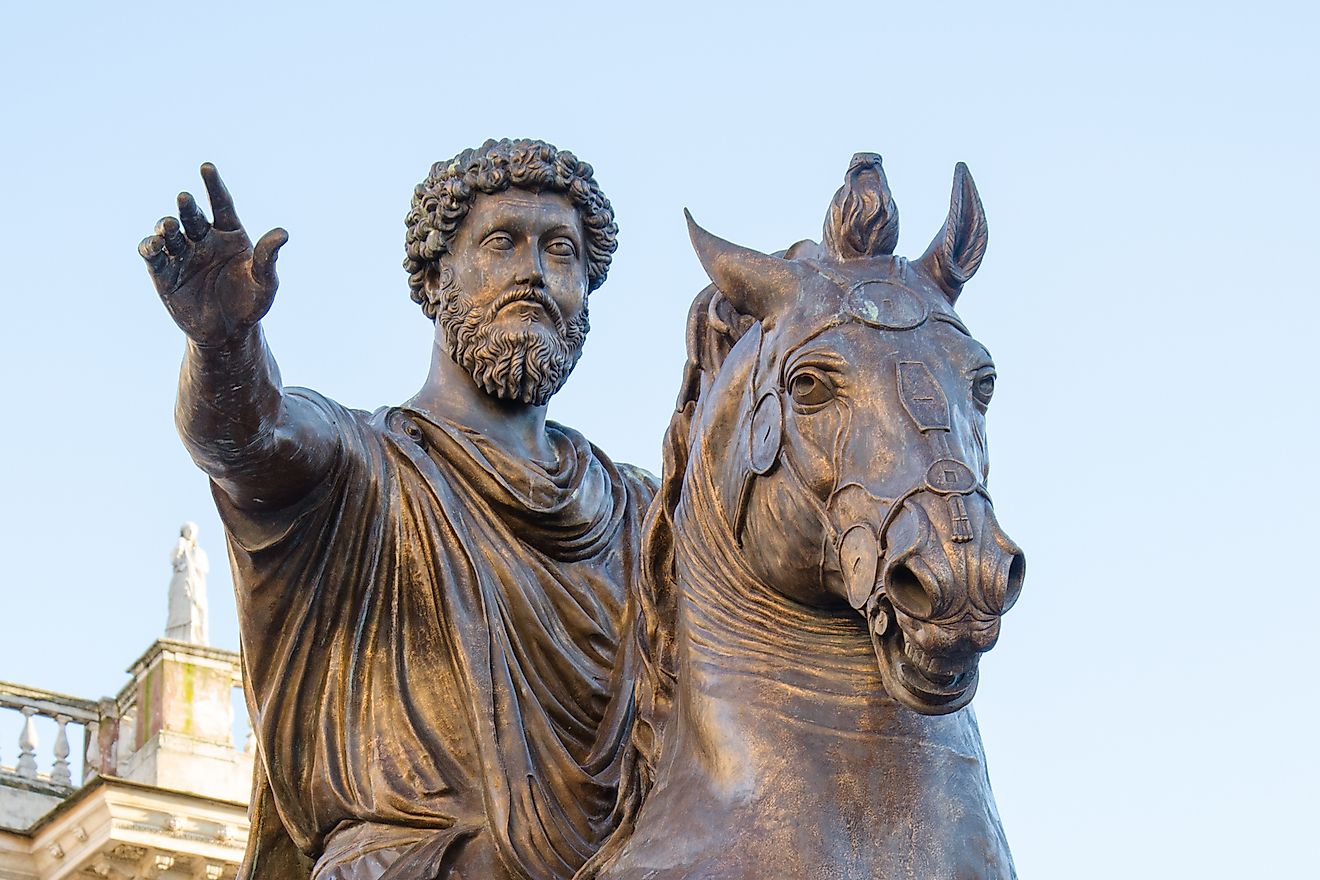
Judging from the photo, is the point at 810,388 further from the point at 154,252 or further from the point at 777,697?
the point at 154,252

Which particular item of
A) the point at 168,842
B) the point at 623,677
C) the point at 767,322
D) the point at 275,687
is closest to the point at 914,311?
the point at 767,322

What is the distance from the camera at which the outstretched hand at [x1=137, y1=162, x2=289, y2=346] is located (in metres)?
5.68

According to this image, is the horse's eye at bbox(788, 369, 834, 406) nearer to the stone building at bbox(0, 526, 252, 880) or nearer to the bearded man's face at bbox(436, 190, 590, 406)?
the bearded man's face at bbox(436, 190, 590, 406)

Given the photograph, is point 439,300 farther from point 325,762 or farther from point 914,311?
point 914,311

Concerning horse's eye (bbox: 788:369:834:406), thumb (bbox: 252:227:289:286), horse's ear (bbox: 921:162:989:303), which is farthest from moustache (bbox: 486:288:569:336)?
horse's eye (bbox: 788:369:834:406)

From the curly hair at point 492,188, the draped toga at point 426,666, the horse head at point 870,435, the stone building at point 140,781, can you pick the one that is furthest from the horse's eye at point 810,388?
the stone building at point 140,781

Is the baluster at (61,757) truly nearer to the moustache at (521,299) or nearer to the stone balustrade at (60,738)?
the stone balustrade at (60,738)

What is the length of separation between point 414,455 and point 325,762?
29.7 inches

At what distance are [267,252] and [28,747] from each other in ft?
74.2

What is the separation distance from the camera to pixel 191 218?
5680 millimetres

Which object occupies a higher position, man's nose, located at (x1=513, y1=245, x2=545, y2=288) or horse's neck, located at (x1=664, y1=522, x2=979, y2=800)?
man's nose, located at (x1=513, y1=245, x2=545, y2=288)

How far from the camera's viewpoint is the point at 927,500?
197 inches

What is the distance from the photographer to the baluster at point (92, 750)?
2748 cm

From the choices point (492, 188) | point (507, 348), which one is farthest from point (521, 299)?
point (492, 188)
